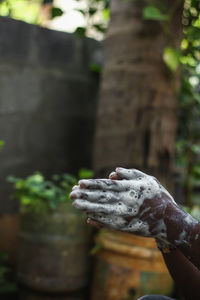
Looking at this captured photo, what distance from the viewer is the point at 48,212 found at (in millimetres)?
2650

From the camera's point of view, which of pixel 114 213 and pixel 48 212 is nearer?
pixel 114 213

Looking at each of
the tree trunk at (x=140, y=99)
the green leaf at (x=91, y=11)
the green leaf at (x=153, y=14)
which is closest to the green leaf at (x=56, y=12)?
the tree trunk at (x=140, y=99)

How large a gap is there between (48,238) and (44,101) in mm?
926

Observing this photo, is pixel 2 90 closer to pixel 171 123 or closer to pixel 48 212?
pixel 48 212

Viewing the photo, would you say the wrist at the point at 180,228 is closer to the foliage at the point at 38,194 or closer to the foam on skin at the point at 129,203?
the foam on skin at the point at 129,203

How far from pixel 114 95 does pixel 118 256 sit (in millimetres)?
918

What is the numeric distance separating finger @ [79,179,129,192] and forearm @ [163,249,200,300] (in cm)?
28

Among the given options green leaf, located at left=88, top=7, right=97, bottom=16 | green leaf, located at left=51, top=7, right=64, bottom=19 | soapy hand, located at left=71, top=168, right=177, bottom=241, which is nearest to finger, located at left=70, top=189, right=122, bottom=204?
soapy hand, located at left=71, top=168, right=177, bottom=241

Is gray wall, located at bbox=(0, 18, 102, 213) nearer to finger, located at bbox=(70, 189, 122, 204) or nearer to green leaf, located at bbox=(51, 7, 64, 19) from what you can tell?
green leaf, located at bbox=(51, 7, 64, 19)

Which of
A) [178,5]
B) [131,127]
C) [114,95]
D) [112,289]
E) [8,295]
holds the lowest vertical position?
[8,295]

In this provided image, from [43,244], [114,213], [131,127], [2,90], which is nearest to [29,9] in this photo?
[2,90]

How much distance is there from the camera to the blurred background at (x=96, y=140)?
104 inches

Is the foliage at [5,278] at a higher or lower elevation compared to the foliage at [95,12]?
lower

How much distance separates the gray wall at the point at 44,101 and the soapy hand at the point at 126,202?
1782mm
